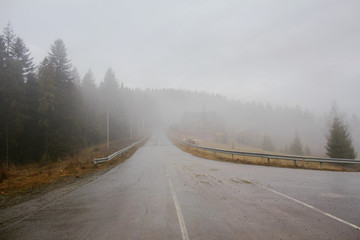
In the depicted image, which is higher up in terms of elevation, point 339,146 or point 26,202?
point 26,202

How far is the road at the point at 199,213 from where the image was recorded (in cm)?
384

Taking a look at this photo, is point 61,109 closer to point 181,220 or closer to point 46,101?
A: point 46,101

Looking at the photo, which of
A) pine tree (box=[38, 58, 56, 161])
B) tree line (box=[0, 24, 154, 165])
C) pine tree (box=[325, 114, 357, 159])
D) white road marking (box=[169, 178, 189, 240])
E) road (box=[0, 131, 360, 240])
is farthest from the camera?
pine tree (box=[325, 114, 357, 159])

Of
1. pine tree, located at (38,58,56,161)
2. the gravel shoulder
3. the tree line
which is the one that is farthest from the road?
pine tree, located at (38,58,56,161)

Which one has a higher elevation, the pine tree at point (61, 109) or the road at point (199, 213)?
the pine tree at point (61, 109)

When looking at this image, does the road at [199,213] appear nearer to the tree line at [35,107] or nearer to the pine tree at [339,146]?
the tree line at [35,107]

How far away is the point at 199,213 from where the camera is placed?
4.86 meters

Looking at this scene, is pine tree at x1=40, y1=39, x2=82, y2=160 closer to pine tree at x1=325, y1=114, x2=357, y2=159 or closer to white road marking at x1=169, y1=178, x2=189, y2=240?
white road marking at x1=169, y1=178, x2=189, y2=240

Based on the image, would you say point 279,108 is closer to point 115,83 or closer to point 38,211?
point 115,83

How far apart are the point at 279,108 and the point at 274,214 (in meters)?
154

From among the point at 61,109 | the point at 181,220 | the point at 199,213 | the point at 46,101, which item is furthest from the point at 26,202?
the point at 61,109

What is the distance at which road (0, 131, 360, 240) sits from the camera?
151 inches

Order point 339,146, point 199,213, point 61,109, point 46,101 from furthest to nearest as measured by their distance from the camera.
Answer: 1. point 61,109
2. point 339,146
3. point 46,101
4. point 199,213

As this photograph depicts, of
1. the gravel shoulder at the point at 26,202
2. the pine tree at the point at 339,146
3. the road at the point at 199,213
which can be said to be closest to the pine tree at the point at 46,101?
the gravel shoulder at the point at 26,202
